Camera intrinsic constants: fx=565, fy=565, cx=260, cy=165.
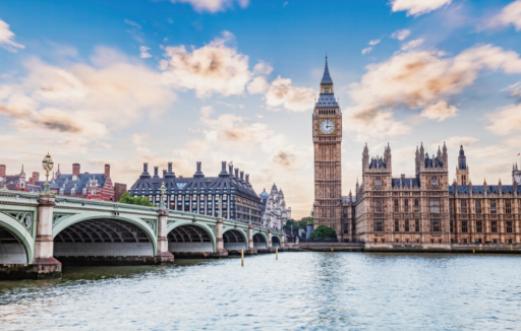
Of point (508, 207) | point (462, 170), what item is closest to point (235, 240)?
point (508, 207)

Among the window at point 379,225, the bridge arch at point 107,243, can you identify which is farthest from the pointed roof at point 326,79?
the bridge arch at point 107,243

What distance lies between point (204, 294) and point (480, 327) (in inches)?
614

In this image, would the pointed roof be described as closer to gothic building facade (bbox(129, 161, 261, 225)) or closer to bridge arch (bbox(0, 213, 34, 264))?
gothic building facade (bbox(129, 161, 261, 225))

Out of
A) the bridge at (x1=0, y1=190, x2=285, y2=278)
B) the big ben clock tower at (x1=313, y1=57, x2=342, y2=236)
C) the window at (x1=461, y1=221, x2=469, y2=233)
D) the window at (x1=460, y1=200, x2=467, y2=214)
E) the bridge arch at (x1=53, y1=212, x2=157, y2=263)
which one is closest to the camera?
the bridge at (x1=0, y1=190, x2=285, y2=278)

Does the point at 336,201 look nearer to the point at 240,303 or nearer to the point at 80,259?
the point at 80,259

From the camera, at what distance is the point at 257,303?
29.2 meters

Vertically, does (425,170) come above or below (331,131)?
below

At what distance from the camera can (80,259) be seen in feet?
194

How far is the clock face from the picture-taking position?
→ 170 m

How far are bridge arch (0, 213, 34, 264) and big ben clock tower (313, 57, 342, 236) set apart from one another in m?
127

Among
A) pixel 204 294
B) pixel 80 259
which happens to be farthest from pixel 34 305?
pixel 80 259

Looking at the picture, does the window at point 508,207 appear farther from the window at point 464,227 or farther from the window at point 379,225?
the window at point 379,225

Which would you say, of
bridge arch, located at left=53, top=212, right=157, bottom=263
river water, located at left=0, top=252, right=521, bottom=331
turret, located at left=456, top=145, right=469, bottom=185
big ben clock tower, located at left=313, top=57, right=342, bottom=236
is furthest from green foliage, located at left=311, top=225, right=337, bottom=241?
river water, located at left=0, top=252, right=521, bottom=331

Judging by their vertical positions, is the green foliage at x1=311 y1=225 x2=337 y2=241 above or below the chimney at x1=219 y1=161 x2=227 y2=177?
below
